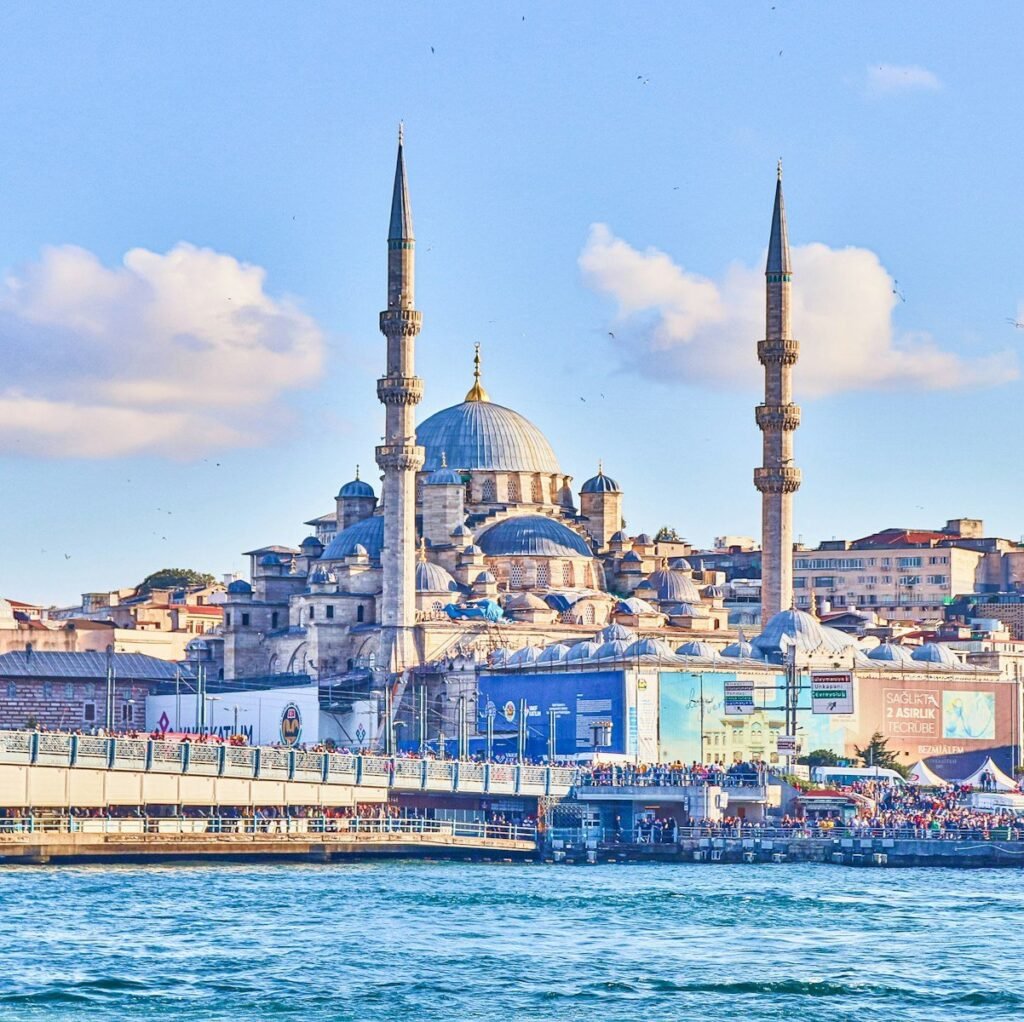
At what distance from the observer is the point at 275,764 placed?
179 feet

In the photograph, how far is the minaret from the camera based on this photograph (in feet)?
261

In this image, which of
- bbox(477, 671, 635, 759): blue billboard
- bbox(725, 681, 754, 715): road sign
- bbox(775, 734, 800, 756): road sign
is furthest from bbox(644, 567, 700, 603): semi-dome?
bbox(775, 734, 800, 756): road sign

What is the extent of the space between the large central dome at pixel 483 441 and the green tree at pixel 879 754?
19.9 meters

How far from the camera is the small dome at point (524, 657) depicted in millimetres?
77875

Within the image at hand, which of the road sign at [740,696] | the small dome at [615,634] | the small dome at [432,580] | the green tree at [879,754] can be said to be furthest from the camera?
the small dome at [432,580]

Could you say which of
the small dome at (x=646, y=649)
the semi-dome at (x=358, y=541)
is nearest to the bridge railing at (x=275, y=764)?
the small dome at (x=646, y=649)

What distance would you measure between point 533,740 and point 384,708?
533 cm

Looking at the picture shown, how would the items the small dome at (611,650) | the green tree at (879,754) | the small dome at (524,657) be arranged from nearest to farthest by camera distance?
the green tree at (879,754)
the small dome at (611,650)
the small dome at (524,657)

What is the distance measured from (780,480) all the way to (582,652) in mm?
7678

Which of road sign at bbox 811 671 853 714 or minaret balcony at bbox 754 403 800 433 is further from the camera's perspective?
minaret balcony at bbox 754 403 800 433

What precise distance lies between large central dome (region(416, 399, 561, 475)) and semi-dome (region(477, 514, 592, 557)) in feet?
8.22

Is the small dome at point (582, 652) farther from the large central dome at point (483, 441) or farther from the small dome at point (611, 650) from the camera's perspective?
the large central dome at point (483, 441)

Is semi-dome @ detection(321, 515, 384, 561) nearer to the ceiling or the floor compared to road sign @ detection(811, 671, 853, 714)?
nearer to the ceiling

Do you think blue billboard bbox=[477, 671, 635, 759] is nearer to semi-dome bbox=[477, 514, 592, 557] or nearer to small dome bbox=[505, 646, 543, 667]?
small dome bbox=[505, 646, 543, 667]
